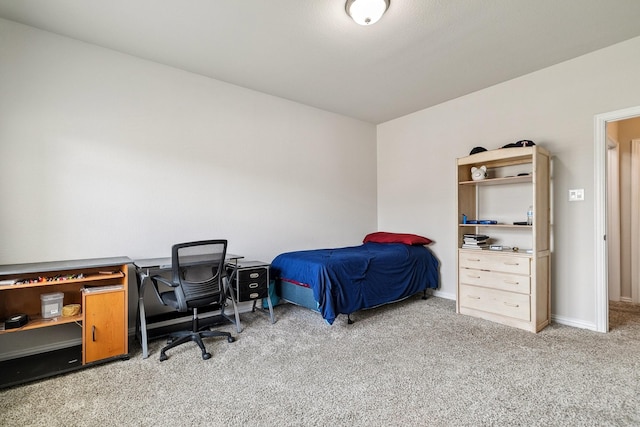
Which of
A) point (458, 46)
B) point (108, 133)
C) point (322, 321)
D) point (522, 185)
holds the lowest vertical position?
point (322, 321)

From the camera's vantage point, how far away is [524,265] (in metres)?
2.94

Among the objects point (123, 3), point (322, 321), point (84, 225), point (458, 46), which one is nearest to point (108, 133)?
point (84, 225)

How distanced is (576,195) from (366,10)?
2.66 meters

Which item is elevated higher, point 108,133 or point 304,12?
point 304,12

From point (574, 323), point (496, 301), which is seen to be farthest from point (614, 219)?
point (496, 301)

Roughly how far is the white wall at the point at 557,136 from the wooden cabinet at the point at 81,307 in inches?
145

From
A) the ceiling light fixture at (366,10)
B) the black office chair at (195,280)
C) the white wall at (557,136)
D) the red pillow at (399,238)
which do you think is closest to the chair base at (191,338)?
the black office chair at (195,280)

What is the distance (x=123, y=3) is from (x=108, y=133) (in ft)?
3.63

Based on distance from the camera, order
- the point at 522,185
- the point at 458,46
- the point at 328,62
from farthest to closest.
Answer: the point at 522,185, the point at 328,62, the point at 458,46

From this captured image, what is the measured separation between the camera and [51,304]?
2336mm

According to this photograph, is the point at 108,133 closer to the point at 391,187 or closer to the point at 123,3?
the point at 123,3

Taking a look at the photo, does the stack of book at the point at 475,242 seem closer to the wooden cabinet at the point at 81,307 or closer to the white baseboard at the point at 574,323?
the white baseboard at the point at 574,323

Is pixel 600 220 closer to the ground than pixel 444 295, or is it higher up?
higher up

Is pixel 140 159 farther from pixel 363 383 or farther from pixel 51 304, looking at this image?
pixel 363 383
